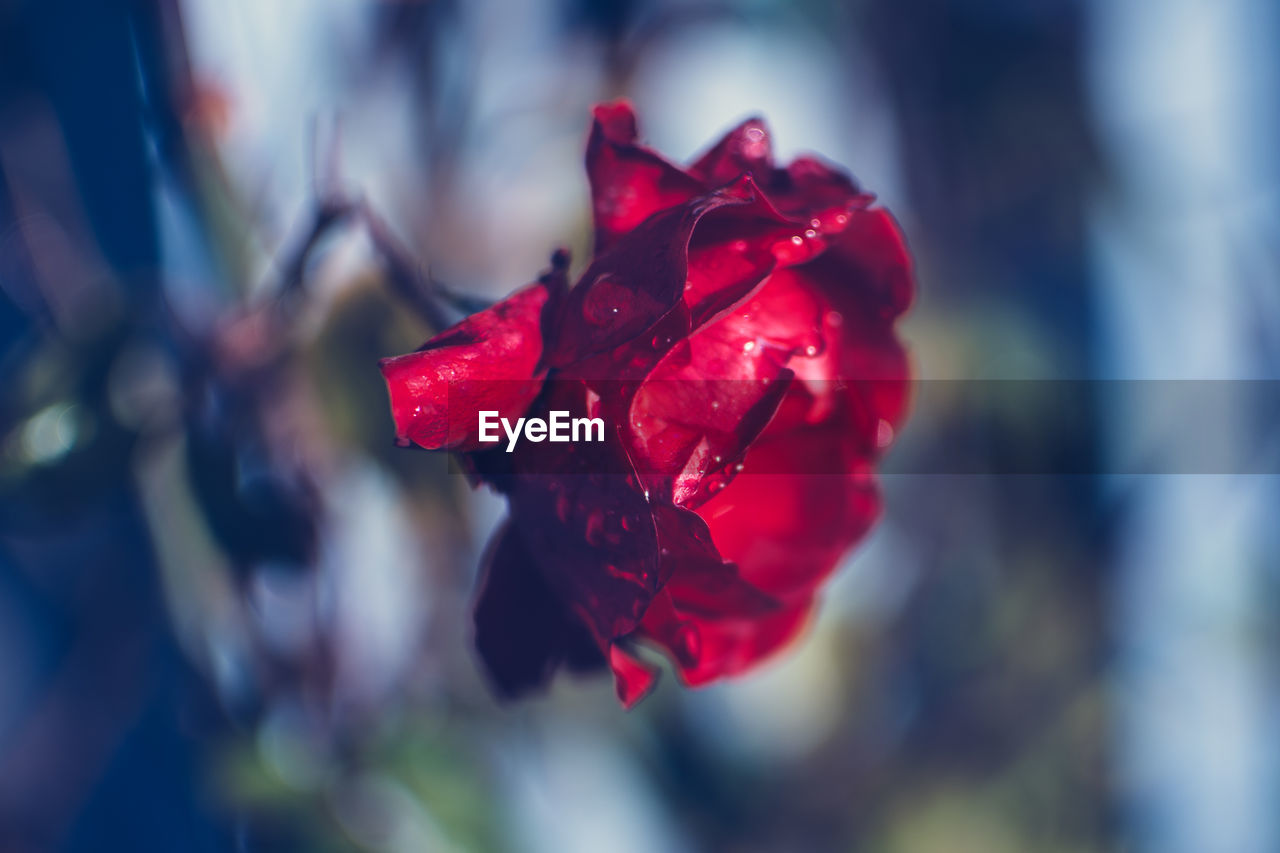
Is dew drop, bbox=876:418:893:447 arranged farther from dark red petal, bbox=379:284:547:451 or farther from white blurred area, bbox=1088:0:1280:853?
white blurred area, bbox=1088:0:1280:853

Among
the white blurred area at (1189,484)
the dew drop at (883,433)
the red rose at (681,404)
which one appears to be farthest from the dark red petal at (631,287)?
the white blurred area at (1189,484)

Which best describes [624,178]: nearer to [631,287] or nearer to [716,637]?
[631,287]

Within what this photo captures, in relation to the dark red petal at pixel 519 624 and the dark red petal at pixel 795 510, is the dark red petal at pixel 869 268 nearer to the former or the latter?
the dark red petal at pixel 795 510

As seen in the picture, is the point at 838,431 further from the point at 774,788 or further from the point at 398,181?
the point at 774,788

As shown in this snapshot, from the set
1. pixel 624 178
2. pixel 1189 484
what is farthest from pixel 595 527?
pixel 1189 484

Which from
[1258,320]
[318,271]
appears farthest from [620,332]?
[1258,320]
